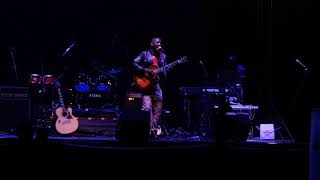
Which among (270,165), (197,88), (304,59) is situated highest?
(304,59)

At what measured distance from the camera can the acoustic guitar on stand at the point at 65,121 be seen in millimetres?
9977

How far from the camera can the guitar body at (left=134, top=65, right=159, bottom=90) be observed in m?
9.76

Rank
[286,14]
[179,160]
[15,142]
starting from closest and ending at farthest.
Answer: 1. [15,142]
2. [179,160]
3. [286,14]

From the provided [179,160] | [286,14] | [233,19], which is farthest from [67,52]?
[179,160]

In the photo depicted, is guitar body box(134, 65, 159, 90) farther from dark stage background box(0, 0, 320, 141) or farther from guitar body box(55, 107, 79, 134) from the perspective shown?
dark stage background box(0, 0, 320, 141)

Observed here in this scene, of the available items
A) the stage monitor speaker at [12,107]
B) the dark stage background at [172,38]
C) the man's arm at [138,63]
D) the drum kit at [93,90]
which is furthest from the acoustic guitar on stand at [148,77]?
the stage monitor speaker at [12,107]

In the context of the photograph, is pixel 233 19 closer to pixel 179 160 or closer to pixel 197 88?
pixel 197 88

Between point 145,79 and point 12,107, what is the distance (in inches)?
111

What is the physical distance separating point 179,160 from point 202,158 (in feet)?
0.87

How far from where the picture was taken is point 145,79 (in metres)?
9.85

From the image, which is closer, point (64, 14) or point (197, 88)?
point (197, 88)

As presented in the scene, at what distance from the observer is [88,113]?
10.3 meters

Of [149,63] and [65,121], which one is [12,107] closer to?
[65,121]

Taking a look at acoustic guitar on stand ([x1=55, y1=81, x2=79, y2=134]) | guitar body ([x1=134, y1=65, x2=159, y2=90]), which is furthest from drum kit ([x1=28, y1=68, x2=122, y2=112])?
guitar body ([x1=134, y1=65, x2=159, y2=90])
